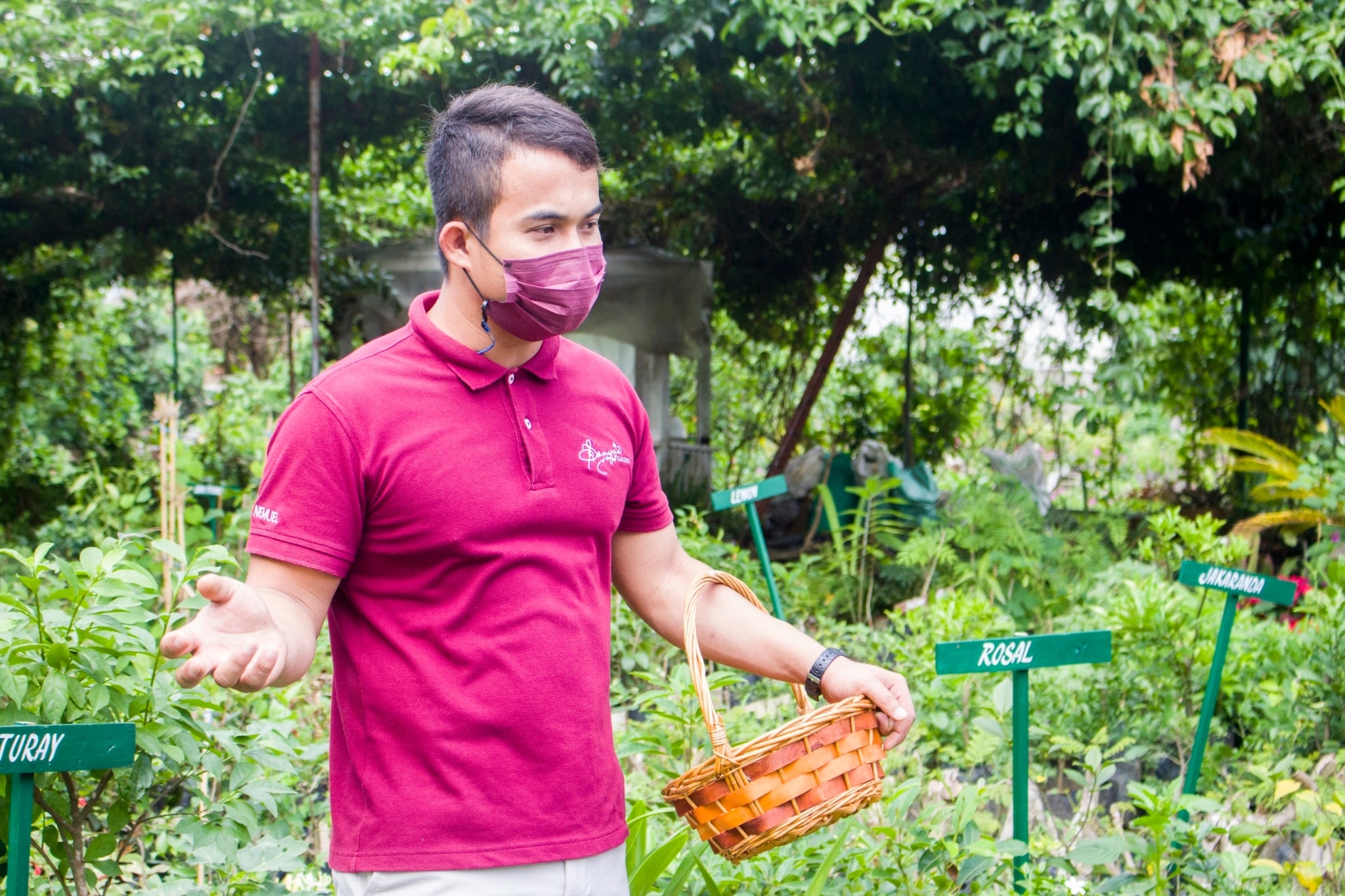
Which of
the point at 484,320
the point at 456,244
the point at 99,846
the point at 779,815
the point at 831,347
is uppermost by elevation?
the point at 456,244

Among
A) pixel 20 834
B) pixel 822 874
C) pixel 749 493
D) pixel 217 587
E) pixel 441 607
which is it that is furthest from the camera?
pixel 749 493

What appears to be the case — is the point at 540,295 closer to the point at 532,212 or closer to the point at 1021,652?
the point at 532,212

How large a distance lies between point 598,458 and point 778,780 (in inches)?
19.9

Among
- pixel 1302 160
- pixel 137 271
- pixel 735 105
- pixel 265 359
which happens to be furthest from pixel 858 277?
pixel 265 359

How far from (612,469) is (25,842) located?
2.77 ft

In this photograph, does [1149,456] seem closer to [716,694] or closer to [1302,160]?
[1302,160]

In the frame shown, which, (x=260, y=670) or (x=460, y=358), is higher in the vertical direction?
(x=460, y=358)

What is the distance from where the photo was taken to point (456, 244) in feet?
4.86

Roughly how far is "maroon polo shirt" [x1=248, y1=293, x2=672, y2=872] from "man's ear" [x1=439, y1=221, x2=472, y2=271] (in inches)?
4.6

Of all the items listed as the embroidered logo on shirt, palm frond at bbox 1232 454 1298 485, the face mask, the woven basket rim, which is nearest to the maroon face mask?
the face mask

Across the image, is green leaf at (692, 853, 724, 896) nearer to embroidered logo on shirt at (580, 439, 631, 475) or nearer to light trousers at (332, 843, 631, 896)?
light trousers at (332, 843, 631, 896)

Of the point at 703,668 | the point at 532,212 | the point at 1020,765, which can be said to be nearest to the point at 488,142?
the point at 532,212

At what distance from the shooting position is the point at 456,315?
1492 mm

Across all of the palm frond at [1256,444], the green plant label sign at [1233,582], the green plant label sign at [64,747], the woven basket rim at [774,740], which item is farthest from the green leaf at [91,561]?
the palm frond at [1256,444]
